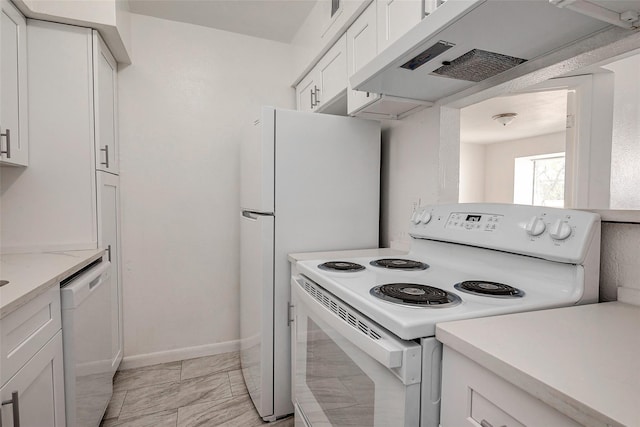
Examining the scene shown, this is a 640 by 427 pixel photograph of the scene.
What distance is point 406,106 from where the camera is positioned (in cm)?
165

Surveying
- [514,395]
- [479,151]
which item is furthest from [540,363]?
[479,151]

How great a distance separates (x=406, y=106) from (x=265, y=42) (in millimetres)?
1528

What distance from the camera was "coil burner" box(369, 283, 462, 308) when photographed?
80 cm

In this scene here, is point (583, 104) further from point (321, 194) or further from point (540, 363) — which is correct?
point (321, 194)

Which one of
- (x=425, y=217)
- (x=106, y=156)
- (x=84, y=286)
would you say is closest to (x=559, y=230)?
(x=425, y=217)

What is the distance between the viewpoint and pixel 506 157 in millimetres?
1320

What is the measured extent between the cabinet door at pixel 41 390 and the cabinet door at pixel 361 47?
1595 millimetres

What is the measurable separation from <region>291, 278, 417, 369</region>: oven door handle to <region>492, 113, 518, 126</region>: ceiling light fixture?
102 cm

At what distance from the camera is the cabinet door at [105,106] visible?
1.80 metres

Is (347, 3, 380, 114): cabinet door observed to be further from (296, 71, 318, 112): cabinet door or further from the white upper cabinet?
(296, 71, 318, 112): cabinet door

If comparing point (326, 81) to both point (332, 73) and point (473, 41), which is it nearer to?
point (332, 73)

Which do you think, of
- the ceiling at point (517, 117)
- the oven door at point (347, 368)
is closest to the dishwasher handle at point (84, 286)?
the oven door at point (347, 368)

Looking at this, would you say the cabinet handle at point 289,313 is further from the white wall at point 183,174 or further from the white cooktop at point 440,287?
the white wall at point 183,174

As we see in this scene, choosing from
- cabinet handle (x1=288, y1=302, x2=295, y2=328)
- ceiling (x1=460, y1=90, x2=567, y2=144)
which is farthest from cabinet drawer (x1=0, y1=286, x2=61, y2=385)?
ceiling (x1=460, y1=90, x2=567, y2=144)
